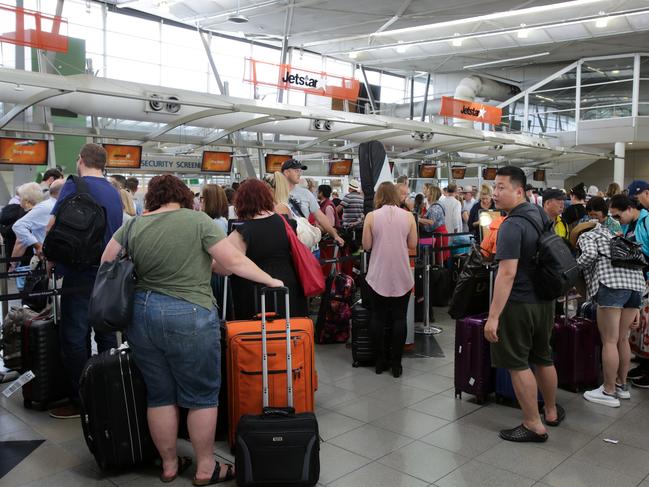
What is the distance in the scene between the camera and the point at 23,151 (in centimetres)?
818

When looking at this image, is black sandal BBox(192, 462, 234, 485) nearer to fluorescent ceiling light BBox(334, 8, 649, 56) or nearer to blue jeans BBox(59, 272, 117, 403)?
blue jeans BBox(59, 272, 117, 403)

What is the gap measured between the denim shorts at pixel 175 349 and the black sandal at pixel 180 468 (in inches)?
16.2

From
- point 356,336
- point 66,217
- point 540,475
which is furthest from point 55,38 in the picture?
point 540,475

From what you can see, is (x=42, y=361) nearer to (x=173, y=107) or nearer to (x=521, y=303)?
(x=521, y=303)

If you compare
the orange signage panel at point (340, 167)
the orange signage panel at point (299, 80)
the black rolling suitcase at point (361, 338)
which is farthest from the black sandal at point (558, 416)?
the orange signage panel at point (340, 167)

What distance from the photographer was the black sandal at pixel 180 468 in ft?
9.80

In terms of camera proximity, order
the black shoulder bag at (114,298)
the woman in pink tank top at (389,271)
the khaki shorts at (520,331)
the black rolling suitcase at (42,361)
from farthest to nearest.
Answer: the woman in pink tank top at (389,271)
the black rolling suitcase at (42,361)
the khaki shorts at (520,331)
the black shoulder bag at (114,298)

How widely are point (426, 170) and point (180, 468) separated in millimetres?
14289

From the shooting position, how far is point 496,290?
11.1 feet

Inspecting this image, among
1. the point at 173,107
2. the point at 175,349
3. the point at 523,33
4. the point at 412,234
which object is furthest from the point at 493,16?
the point at 175,349

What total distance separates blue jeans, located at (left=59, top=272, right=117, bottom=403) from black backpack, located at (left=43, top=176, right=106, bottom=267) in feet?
0.54

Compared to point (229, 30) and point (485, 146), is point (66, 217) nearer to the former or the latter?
point (485, 146)

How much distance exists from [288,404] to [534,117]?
2338 centimetres

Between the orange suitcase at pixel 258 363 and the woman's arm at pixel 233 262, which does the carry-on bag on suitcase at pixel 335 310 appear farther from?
the woman's arm at pixel 233 262
